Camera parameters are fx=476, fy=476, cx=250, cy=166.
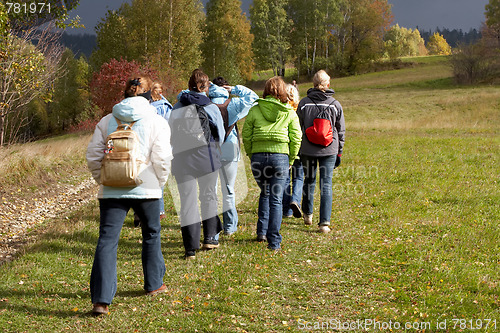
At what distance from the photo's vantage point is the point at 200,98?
653 centimetres

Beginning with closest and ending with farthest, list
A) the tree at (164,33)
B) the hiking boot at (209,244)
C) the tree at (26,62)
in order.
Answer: the hiking boot at (209,244) → the tree at (26,62) → the tree at (164,33)

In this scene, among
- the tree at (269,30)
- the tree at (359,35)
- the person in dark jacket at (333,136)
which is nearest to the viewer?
the person in dark jacket at (333,136)

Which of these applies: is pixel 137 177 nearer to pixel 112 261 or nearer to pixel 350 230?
pixel 112 261

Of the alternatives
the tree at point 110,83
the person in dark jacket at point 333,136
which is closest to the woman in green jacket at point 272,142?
the person in dark jacket at point 333,136

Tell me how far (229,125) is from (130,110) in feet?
7.86

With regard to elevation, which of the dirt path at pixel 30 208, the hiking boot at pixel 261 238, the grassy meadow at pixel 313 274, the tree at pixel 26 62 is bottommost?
the dirt path at pixel 30 208

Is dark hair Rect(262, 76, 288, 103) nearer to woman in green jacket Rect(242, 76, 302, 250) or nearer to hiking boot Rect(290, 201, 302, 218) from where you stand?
woman in green jacket Rect(242, 76, 302, 250)

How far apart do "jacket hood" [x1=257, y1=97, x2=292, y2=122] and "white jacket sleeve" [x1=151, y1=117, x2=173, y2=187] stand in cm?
207

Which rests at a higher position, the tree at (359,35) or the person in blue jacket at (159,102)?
the tree at (359,35)

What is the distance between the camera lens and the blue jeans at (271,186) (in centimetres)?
680

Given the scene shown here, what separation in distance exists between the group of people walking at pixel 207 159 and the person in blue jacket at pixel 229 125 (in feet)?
0.05

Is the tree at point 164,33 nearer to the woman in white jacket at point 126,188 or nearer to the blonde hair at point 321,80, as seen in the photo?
the blonde hair at point 321,80

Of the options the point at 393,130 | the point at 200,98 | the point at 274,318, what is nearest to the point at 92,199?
the point at 200,98

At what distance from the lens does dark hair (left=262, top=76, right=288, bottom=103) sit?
6.80 m
